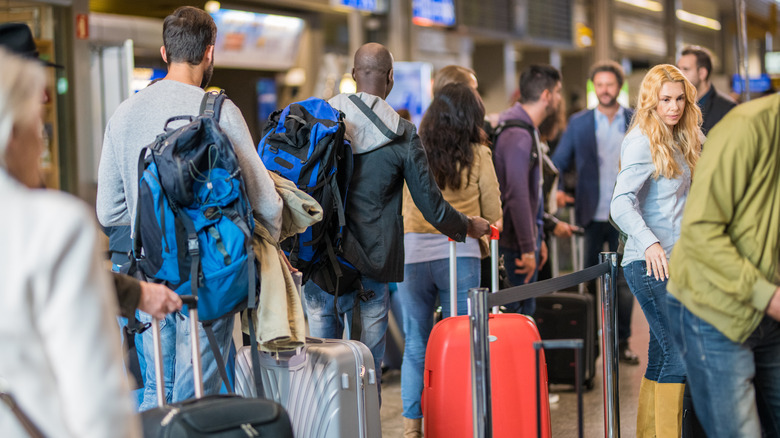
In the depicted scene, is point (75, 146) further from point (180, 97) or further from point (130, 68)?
point (180, 97)

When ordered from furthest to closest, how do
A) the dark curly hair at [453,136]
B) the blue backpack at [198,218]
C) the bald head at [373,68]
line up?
1. the dark curly hair at [453,136]
2. the bald head at [373,68]
3. the blue backpack at [198,218]

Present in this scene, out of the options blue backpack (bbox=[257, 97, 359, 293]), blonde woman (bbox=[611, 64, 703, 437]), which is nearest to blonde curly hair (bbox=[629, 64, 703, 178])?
blonde woman (bbox=[611, 64, 703, 437])

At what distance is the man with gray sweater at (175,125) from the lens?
2.94m

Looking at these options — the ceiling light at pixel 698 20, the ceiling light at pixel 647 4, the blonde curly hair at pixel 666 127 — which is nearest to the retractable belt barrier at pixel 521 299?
the blonde curly hair at pixel 666 127

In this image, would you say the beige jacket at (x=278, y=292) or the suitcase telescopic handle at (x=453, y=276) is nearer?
the beige jacket at (x=278, y=292)

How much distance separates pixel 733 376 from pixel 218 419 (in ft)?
4.62

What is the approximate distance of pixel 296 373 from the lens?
321 cm

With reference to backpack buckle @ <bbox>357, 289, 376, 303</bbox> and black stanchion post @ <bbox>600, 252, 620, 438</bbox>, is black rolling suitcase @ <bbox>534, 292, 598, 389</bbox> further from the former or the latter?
backpack buckle @ <bbox>357, 289, 376, 303</bbox>

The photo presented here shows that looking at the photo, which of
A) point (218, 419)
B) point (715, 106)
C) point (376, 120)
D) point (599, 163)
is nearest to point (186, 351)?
point (218, 419)

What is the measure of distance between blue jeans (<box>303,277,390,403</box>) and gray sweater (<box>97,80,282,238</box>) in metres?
0.83

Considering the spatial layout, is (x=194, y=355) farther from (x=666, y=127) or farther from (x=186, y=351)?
(x=666, y=127)

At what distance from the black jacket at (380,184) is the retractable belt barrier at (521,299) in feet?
2.24

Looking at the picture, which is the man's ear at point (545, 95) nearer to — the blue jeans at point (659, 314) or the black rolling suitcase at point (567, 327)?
the black rolling suitcase at point (567, 327)

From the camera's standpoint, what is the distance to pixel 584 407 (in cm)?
511
